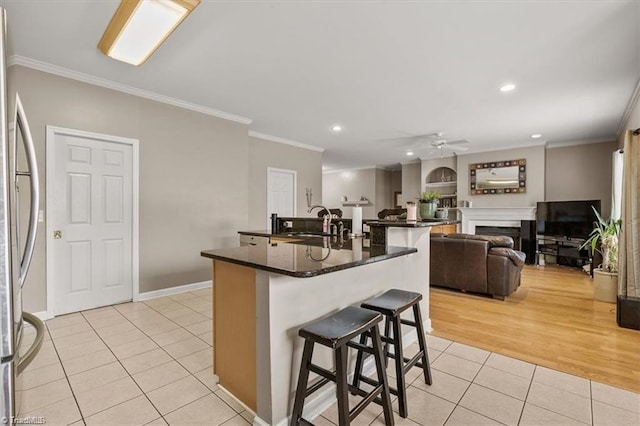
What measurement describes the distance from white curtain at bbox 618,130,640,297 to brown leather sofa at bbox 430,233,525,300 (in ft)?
3.22

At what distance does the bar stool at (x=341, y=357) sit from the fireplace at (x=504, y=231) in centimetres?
675

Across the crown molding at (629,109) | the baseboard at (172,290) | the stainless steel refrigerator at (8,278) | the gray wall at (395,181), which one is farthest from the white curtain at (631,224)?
the gray wall at (395,181)

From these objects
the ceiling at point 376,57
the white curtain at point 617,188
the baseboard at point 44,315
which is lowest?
the baseboard at point 44,315

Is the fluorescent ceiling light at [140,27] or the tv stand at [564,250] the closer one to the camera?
the fluorescent ceiling light at [140,27]

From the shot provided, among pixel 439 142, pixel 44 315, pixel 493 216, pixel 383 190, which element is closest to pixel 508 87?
pixel 439 142

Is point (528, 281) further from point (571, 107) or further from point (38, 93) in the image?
point (38, 93)

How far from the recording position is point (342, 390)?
1497mm

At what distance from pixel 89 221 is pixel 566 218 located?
8.36 meters

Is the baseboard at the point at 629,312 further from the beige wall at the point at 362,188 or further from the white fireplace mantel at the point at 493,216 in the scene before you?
the beige wall at the point at 362,188

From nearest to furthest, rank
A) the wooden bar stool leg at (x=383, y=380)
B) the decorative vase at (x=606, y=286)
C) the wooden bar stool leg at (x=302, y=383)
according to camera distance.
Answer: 1. the wooden bar stool leg at (x=302, y=383)
2. the wooden bar stool leg at (x=383, y=380)
3. the decorative vase at (x=606, y=286)

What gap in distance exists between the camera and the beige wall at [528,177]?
6.83 metres

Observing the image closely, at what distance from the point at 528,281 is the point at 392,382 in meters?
4.33

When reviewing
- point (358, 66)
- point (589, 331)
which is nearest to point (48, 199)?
point (358, 66)

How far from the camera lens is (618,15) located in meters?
2.40
